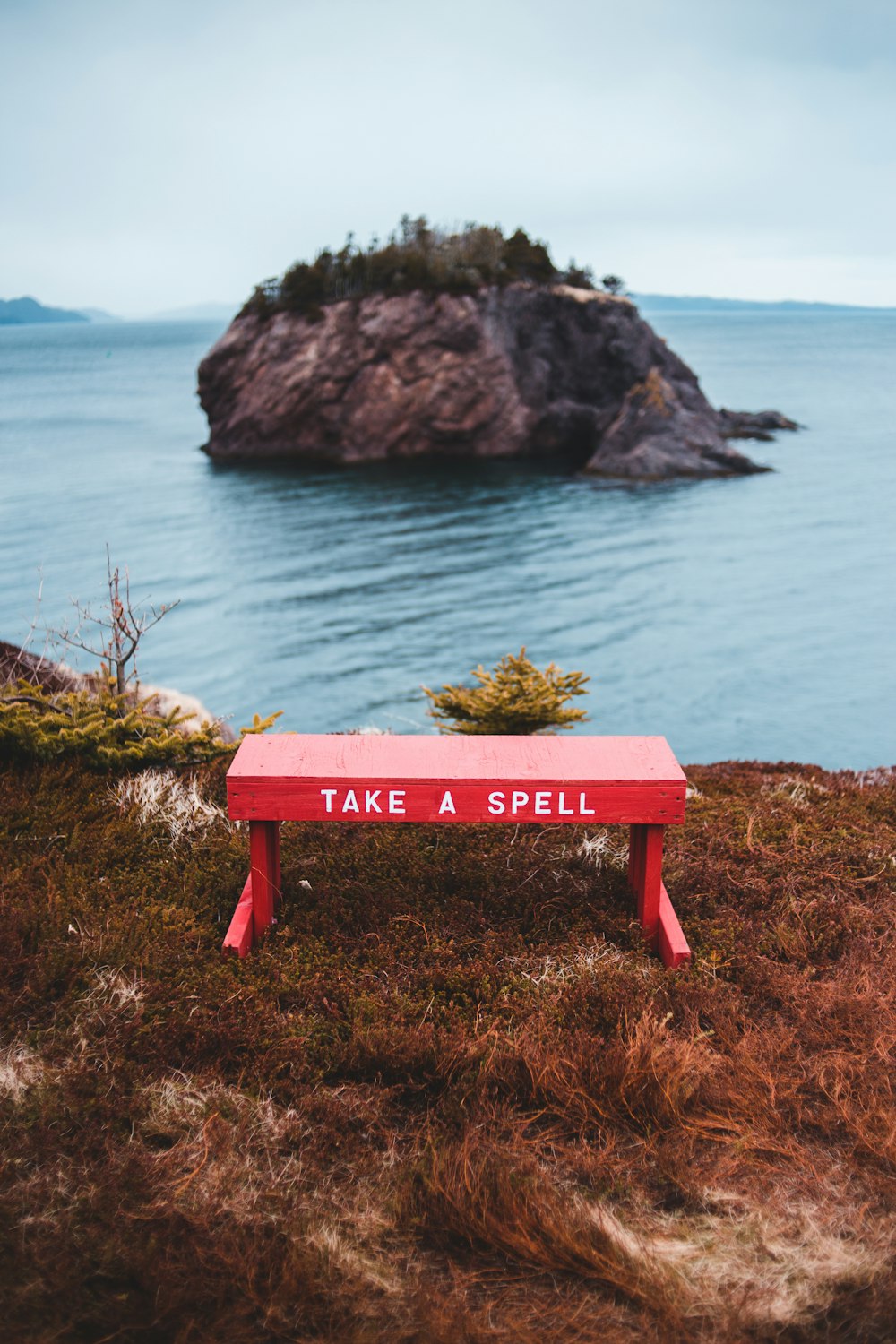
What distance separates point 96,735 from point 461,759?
3.03m

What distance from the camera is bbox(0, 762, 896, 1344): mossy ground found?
332 cm

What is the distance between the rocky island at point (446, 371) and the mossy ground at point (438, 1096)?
36.0 m

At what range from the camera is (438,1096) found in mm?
4242

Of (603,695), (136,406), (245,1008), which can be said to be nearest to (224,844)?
(245,1008)

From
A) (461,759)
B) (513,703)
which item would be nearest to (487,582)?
(513,703)

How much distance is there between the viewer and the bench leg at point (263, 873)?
524cm

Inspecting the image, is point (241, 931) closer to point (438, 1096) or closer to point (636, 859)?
point (438, 1096)

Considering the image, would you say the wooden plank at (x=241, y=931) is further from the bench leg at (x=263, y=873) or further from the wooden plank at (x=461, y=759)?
the wooden plank at (x=461, y=759)

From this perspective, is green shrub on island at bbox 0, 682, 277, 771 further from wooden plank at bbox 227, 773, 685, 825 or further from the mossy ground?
wooden plank at bbox 227, 773, 685, 825

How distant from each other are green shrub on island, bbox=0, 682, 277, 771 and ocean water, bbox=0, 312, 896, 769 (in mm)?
9432

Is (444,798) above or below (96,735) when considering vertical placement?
above

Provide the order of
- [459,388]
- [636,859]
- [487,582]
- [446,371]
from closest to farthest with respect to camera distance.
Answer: [636,859], [487,582], [446,371], [459,388]

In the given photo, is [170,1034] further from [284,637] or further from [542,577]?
[542,577]

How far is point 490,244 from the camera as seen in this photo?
4416 cm
